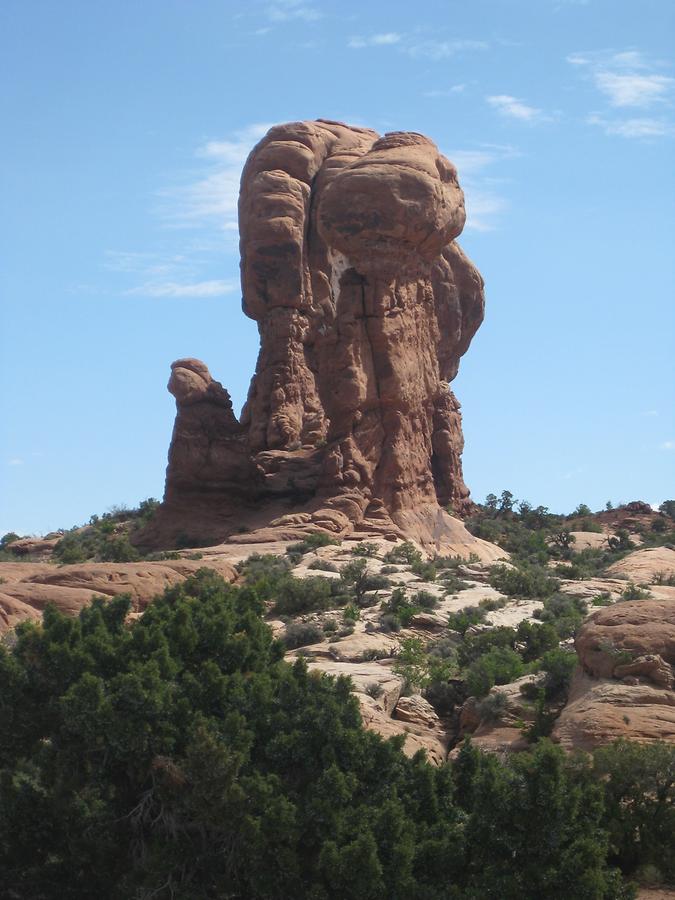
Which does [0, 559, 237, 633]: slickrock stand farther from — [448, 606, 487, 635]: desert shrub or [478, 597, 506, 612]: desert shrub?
[478, 597, 506, 612]: desert shrub

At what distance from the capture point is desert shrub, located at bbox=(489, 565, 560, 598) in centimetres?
3641

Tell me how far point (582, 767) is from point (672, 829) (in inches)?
52.5

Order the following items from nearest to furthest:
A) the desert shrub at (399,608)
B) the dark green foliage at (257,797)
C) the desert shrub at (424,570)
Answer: the dark green foliage at (257,797) → the desert shrub at (399,608) → the desert shrub at (424,570)

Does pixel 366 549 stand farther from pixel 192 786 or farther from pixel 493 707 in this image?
pixel 192 786

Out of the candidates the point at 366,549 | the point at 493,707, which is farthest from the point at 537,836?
the point at 366,549

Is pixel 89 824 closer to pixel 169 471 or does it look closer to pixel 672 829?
pixel 672 829

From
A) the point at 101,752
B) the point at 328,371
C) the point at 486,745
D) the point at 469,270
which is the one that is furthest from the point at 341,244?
the point at 101,752

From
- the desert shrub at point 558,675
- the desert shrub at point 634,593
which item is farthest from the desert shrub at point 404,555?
the desert shrub at point 558,675

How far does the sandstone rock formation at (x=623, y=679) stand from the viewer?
2230cm

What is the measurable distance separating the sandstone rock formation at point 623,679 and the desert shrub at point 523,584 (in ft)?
35.4

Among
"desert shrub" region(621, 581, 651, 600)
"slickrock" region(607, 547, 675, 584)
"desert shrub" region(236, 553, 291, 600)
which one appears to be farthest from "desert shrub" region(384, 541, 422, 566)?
"desert shrub" region(621, 581, 651, 600)

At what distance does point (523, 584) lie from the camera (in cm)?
3666

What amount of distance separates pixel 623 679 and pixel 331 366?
21617 millimetres

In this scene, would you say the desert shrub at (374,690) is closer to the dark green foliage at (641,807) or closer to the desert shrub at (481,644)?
the desert shrub at (481,644)
